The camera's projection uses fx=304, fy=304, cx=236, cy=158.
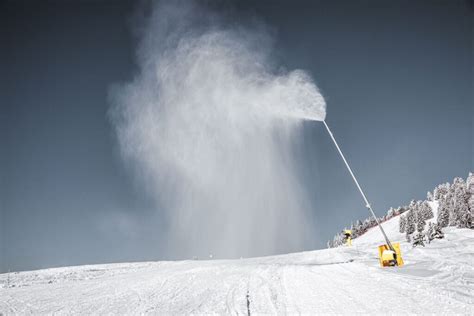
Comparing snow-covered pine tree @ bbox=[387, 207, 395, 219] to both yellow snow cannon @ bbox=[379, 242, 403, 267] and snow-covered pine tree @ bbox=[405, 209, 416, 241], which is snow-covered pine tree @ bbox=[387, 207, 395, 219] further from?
yellow snow cannon @ bbox=[379, 242, 403, 267]

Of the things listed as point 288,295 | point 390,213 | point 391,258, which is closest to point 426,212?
point 390,213

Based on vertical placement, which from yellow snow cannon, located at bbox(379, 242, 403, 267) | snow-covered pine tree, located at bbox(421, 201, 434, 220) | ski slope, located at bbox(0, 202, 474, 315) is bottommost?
ski slope, located at bbox(0, 202, 474, 315)

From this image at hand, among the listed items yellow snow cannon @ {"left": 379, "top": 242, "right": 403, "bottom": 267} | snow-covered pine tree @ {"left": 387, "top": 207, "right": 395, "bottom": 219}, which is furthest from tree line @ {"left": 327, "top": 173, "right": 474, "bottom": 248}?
snow-covered pine tree @ {"left": 387, "top": 207, "right": 395, "bottom": 219}

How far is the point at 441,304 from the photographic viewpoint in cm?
1126

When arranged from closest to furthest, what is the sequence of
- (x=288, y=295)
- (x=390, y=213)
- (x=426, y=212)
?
(x=288, y=295), (x=426, y=212), (x=390, y=213)

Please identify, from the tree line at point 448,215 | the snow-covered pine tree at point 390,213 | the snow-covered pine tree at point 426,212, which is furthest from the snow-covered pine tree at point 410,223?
the snow-covered pine tree at point 390,213

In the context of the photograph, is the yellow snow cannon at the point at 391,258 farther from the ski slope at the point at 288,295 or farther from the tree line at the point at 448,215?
the tree line at the point at 448,215

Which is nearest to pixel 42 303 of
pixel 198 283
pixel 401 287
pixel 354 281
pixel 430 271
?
pixel 198 283

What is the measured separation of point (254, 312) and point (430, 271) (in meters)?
12.8

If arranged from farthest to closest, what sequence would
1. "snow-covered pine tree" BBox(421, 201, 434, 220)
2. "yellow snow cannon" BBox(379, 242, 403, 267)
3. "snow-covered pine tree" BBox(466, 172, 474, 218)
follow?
"snow-covered pine tree" BBox(421, 201, 434, 220) → "snow-covered pine tree" BBox(466, 172, 474, 218) → "yellow snow cannon" BBox(379, 242, 403, 267)

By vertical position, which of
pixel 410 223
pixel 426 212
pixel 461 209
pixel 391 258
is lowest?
pixel 391 258

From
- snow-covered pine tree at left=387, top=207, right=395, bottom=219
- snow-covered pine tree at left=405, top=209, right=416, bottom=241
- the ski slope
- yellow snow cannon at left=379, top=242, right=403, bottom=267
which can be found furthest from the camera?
snow-covered pine tree at left=387, top=207, right=395, bottom=219

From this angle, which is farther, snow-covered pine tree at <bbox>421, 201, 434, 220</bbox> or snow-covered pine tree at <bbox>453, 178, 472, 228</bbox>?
snow-covered pine tree at <bbox>421, 201, 434, 220</bbox>

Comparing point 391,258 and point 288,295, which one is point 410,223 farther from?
point 288,295
